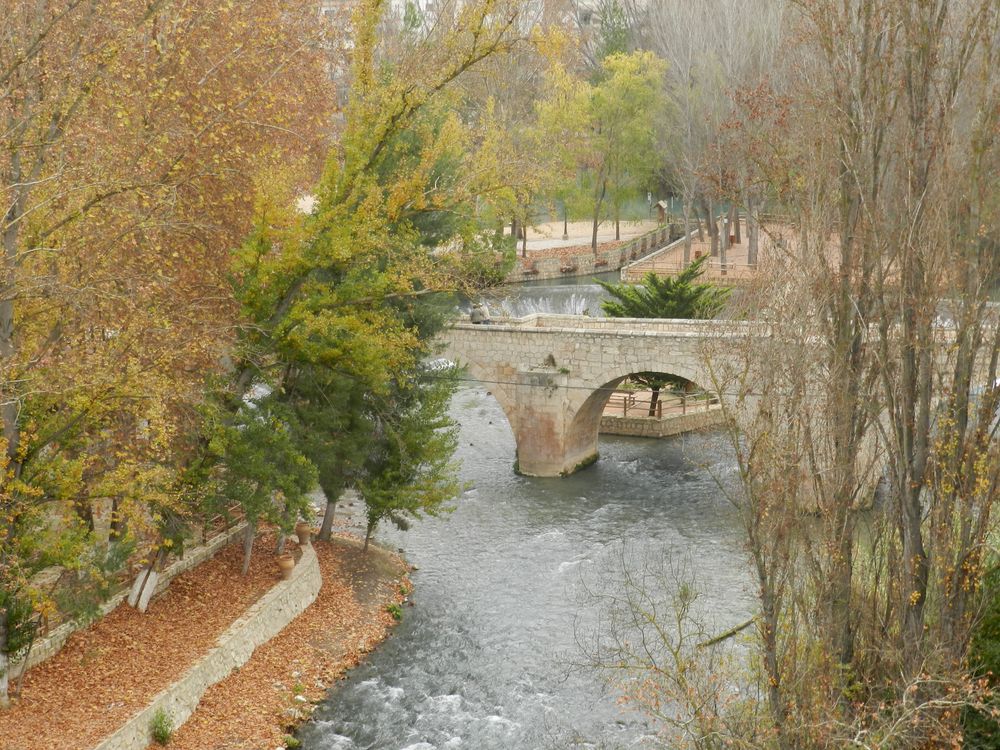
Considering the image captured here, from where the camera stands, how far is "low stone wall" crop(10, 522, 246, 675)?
14852mm

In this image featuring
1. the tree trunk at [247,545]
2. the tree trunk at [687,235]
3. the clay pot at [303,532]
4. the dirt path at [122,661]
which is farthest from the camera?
the tree trunk at [687,235]

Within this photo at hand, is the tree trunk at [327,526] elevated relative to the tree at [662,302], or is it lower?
lower

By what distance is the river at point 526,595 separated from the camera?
15750mm

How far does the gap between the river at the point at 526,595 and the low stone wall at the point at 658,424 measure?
493 mm

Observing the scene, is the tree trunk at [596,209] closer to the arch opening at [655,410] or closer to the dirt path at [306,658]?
the arch opening at [655,410]

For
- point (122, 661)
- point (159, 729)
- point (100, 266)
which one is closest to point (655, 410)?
point (122, 661)

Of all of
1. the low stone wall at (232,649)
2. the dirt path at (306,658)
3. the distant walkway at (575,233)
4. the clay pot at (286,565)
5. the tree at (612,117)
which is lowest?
the dirt path at (306,658)

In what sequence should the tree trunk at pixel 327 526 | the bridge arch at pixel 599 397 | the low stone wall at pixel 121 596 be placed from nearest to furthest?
1. the low stone wall at pixel 121 596
2. the tree trunk at pixel 327 526
3. the bridge arch at pixel 599 397

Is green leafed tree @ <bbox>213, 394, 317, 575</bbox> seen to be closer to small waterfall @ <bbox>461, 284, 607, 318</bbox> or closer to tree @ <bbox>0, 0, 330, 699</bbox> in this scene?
tree @ <bbox>0, 0, 330, 699</bbox>

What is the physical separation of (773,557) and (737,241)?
41.4 meters

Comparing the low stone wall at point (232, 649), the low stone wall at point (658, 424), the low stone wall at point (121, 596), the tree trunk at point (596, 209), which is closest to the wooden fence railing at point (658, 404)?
the low stone wall at point (658, 424)

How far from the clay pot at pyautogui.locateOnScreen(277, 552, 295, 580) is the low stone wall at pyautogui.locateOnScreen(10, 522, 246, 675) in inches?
54.6

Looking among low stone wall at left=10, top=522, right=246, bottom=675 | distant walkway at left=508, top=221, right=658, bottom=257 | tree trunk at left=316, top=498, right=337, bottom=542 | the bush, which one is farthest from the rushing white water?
distant walkway at left=508, top=221, right=658, bottom=257

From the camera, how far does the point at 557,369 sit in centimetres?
2762
